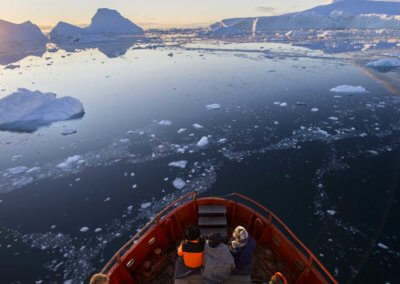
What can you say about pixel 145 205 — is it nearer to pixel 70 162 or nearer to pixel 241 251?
pixel 70 162

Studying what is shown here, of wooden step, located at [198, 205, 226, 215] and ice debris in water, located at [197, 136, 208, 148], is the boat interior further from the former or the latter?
ice debris in water, located at [197, 136, 208, 148]

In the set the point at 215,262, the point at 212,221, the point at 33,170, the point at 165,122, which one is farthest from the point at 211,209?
the point at 165,122

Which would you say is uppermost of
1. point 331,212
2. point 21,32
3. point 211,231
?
point 211,231

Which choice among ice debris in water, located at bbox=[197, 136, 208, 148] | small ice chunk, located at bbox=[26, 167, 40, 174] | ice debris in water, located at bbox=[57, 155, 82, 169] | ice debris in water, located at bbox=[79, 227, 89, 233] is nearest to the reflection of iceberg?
small ice chunk, located at bbox=[26, 167, 40, 174]

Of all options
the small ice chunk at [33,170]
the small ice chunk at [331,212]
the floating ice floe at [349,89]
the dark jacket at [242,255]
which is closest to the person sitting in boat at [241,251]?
the dark jacket at [242,255]

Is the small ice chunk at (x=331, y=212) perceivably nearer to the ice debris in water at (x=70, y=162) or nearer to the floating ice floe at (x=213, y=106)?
the ice debris in water at (x=70, y=162)

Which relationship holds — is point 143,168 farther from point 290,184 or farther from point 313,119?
point 313,119
